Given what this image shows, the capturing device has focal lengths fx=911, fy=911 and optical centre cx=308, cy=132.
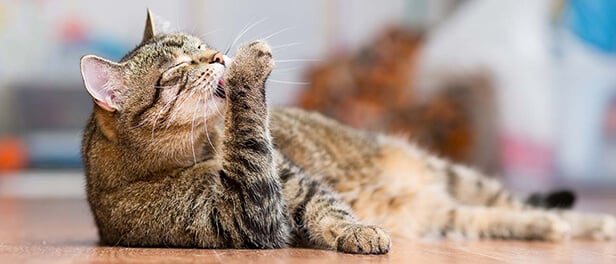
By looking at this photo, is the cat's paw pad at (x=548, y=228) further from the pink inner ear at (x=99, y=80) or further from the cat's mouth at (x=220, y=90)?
the pink inner ear at (x=99, y=80)

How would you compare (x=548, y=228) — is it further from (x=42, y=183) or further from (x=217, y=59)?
(x=42, y=183)

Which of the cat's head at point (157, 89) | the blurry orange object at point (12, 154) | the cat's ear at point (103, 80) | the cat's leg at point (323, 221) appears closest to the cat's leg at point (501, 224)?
the cat's leg at point (323, 221)

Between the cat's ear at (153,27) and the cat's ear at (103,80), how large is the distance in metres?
0.22

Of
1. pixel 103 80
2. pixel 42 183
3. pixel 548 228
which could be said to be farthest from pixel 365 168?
pixel 42 183

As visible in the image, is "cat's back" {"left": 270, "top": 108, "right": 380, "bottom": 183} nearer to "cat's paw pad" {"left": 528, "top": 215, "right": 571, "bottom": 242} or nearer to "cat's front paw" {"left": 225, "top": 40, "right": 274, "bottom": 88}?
"cat's front paw" {"left": 225, "top": 40, "right": 274, "bottom": 88}

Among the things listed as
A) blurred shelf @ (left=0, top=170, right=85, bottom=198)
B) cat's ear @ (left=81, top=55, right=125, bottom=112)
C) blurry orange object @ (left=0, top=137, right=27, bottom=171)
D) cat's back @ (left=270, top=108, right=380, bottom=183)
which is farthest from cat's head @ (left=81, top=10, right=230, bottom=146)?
blurry orange object @ (left=0, top=137, right=27, bottom=171)

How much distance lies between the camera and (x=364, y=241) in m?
1.87

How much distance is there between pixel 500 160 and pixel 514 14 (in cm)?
76

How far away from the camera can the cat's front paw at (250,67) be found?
188 centimetres

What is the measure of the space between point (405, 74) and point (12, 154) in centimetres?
260

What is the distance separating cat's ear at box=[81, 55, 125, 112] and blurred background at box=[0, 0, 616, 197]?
75.4 inches

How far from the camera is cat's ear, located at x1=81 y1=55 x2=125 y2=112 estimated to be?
1.95 meters

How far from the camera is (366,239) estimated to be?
1869 millimetres

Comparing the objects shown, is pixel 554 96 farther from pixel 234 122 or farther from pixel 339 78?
pixel 234 122
